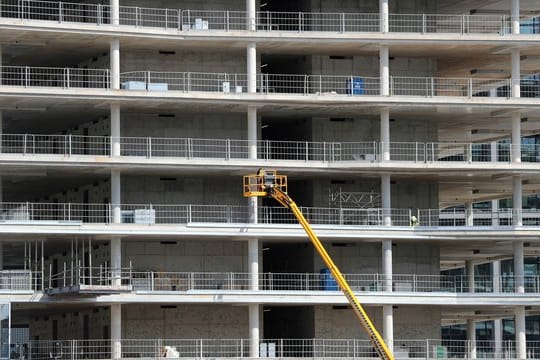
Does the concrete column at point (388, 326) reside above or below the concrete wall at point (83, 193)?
below

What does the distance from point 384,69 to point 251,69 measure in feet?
22.8

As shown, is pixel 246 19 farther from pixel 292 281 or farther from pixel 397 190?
pixel 292 281

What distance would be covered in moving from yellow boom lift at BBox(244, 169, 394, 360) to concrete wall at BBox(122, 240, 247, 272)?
514 centimetres

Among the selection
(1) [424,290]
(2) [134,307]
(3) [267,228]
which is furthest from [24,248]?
(1) [424,290]

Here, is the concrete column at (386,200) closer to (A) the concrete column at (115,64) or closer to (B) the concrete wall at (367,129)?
(B) the concrete wall at (367,129)

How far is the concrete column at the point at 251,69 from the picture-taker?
89.9 metres

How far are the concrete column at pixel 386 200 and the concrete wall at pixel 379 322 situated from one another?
15.3ft

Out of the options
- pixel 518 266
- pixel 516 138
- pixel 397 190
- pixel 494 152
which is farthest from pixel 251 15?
pixel 494 152

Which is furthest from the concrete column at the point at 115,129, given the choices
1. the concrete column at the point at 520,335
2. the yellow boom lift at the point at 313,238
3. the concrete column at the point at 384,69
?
the concrete column at the point at 520,335

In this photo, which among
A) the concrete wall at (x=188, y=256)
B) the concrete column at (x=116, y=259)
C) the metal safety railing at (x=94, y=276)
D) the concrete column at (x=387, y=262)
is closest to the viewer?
the metal safety railing at (x=94, y=276)

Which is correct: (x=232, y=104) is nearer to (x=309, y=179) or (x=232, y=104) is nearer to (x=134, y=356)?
(x=309, y=179)

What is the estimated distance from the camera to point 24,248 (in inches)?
3829

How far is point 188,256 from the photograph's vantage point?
91438mm

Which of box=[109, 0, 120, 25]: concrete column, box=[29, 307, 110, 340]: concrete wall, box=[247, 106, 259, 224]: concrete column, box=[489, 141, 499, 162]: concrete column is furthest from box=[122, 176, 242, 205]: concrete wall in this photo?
box=[489, 141, 499, 162]: concrete column
